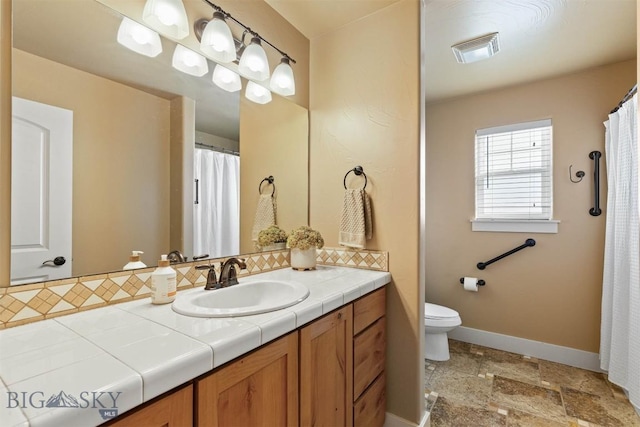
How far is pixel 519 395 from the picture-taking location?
193cm

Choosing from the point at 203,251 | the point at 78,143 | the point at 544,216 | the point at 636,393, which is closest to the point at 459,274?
the point at 544,216

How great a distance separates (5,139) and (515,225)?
312cm

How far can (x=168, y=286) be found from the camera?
41.0 inches

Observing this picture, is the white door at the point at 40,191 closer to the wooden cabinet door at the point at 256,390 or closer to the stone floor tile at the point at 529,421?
the wooden cabinet door at the point at 256,390

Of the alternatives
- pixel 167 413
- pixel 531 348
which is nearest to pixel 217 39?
pixel 167 413

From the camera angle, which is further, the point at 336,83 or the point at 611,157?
the point at 611,157

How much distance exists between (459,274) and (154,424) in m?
2.74

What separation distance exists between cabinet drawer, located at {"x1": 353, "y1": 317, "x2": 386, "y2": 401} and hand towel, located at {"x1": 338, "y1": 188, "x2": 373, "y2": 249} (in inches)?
17.7

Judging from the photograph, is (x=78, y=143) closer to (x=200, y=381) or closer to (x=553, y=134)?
(x=200, y=381)

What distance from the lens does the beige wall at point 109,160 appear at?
962 mm

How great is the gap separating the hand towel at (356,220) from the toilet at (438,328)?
113cm

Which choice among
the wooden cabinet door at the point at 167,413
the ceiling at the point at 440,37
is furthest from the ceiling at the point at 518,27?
the wooden cabinet door at the point at 167,413

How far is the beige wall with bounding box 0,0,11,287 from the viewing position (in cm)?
84

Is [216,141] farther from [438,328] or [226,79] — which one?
[438,328]
